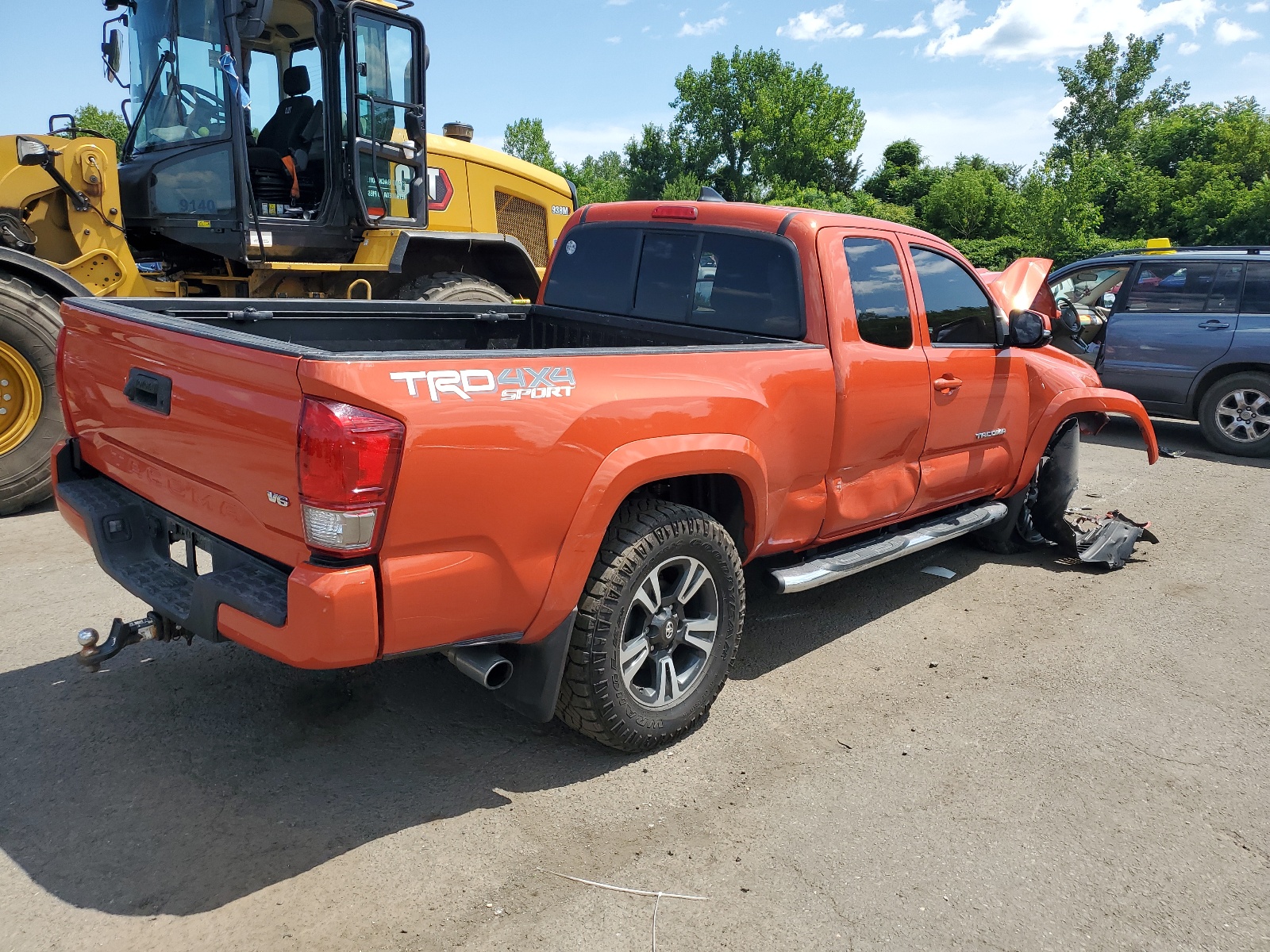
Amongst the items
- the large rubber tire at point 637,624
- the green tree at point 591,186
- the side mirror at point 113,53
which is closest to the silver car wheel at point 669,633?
the large rubber tire at point 637,624

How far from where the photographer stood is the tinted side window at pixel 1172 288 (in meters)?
9.62

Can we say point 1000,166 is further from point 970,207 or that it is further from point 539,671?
point 539,671

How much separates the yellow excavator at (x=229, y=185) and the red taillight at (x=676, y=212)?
3578 mm

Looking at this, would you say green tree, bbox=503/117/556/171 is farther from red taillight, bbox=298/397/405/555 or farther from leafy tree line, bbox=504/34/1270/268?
red taillight, bbox=298/397/405/555

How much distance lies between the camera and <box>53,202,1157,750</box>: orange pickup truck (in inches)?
101

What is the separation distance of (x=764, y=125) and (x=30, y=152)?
2874 inches

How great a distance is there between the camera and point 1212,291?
9562mm

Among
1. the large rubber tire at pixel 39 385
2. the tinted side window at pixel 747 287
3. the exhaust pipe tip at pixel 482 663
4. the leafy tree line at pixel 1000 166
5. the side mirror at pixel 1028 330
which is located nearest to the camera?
the exhaust pipe tip at pixel 482 663

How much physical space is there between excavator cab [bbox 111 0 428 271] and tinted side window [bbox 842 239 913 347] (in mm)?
4708

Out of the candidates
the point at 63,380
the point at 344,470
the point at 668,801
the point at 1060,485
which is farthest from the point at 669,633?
the point at 1060,485

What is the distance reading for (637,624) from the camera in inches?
135

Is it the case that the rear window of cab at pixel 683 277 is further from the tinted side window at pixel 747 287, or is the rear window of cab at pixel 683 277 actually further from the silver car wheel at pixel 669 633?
the silver car wheel at pixel 669 633

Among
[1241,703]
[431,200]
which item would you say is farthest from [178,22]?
[1241,703]

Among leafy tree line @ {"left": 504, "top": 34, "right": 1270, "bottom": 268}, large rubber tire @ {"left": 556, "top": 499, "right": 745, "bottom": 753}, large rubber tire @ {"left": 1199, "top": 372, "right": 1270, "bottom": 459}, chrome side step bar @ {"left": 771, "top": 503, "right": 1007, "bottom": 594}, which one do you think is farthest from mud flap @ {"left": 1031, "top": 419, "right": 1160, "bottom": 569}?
leafy tree line @ {"left": 504, "top": 34, "right": 1270, "bottom": 268}
